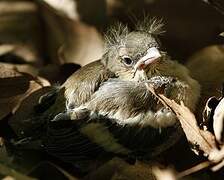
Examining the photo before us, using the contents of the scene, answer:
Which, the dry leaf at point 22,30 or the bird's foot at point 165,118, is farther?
the dry leaf at point 22,30

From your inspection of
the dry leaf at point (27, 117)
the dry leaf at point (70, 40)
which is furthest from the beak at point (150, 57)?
the dry leaf at point (70, 40)

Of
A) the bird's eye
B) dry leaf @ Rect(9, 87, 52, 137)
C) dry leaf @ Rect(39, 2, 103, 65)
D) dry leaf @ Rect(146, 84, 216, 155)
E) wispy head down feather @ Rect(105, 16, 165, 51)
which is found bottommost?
dry leaf @ Rect(9, 87, 52, 137)

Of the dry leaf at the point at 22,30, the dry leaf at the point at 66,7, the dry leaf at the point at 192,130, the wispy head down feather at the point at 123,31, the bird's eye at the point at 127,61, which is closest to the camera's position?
the dry leaf at the point at 192,130

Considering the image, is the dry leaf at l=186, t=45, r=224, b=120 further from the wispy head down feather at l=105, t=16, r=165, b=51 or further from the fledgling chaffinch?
the wispy head down feather at l=105, t=16, r=165, b=51

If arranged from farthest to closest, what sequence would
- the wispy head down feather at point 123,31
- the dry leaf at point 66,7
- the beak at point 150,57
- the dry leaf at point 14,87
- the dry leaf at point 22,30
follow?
the dry leaf at point 22,30 → the dry leaf at point 66,7 → the dry leaf at point 14,87 → the wispy head down feather at point 123,31 → the beak at point 150,57

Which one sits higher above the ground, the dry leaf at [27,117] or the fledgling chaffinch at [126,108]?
the fledgling chaffinch at [126,108]

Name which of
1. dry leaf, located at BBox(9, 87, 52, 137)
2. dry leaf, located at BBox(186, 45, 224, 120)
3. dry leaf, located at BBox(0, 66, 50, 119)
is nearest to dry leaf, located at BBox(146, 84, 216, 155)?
dry leaf, located at BBox(186, 45, 224, 120)

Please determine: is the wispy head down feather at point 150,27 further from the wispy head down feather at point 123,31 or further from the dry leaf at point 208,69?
the dry leaf at point 208,69

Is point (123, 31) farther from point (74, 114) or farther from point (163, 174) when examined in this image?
point (163, 174)
